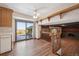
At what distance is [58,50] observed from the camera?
200 centimetres

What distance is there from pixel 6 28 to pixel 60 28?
130 centimetres

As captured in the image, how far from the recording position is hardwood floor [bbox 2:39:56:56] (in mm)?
1964

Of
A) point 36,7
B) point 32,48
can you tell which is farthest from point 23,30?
point 36,7

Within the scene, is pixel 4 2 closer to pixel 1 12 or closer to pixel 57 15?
pixel 1 12

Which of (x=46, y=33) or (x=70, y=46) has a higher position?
(x=46, y=33)

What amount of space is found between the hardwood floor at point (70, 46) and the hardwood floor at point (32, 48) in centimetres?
31

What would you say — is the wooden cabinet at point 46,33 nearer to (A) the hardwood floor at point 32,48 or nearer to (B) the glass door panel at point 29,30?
(A) the hardwood floor at point 32,48

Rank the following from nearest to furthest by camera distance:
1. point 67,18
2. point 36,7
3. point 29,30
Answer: point 67,18
point 36,7
point 29,30

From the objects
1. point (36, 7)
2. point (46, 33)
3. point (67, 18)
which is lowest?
point (46, 33)

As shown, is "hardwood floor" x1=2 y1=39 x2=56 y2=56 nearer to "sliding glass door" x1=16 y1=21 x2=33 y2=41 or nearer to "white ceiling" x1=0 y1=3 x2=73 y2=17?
"sliding glass door" x1=16 y1=21 x2=33 y2=41

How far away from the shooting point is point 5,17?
6.57 ft

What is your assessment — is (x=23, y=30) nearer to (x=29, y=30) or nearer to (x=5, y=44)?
(x=29, y=30)

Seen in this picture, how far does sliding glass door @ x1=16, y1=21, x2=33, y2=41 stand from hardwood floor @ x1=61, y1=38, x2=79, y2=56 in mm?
831

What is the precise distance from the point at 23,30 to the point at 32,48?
0.49 metres
